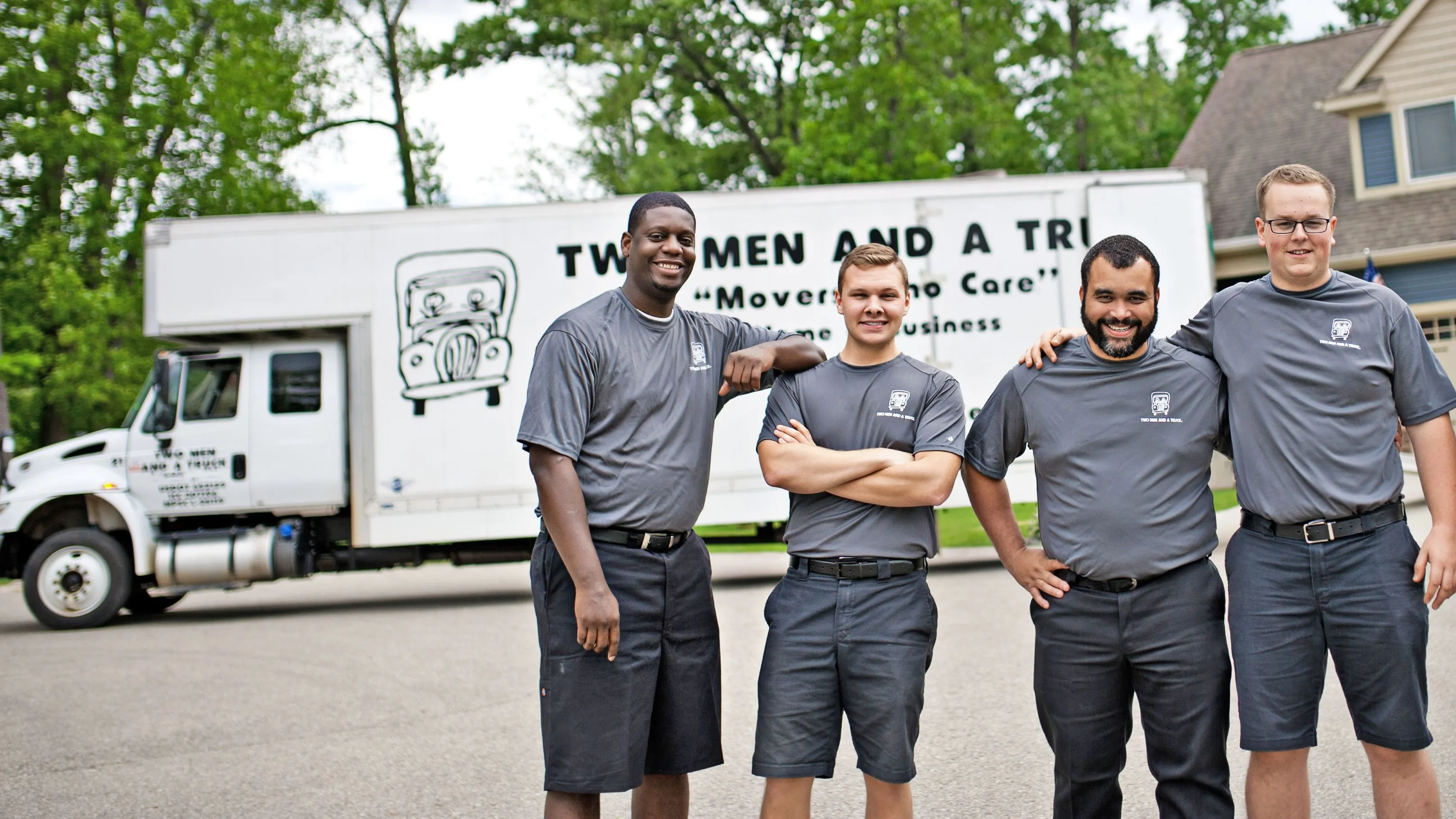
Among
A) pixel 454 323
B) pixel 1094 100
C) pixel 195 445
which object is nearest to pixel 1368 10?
pixel 1094 100

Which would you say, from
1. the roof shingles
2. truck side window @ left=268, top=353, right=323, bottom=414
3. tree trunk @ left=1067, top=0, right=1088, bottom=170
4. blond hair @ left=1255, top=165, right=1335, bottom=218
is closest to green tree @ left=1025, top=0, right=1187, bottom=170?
tree trunk @ left=1067, top=0, right=1088, bottom=170

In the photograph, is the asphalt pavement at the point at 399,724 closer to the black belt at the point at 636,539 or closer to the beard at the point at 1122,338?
the black belt at the point at 636,539

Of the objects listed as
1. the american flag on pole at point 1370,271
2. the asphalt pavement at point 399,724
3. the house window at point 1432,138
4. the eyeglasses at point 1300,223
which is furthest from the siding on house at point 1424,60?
the eyeglasses at point 1300,223

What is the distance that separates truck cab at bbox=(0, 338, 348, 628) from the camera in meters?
11.2

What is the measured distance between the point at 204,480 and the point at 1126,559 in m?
9.74

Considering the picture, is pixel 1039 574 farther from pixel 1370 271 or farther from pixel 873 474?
pixel 1370 271

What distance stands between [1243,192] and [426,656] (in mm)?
17438

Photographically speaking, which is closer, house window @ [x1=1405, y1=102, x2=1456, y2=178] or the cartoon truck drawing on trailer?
the cartoon truck drawing on trailer

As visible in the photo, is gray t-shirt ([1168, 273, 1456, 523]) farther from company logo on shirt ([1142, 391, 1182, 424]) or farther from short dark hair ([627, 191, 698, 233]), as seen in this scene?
short dark hair ([627, 191, 698, 233])

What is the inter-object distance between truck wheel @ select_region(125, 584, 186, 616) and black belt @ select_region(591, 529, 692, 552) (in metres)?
9.71

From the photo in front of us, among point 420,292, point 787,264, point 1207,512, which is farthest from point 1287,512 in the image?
point 420,292

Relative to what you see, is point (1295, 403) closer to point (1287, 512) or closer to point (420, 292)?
point (1287, 512)

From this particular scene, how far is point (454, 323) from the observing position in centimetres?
1138

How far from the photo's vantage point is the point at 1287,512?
363cm
